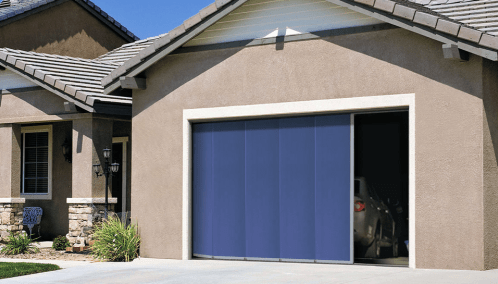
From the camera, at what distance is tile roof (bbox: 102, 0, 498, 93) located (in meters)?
10.1

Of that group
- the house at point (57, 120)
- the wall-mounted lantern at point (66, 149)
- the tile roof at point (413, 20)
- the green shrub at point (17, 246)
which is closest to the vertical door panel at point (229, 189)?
the tile roof at point (413, 20)

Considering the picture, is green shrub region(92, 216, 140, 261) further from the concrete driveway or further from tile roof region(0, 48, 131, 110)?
tile roof region(0, 48, 131, 110)

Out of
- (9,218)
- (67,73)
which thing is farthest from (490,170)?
(9,218)

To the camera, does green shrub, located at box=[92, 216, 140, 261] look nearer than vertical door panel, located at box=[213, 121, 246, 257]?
No

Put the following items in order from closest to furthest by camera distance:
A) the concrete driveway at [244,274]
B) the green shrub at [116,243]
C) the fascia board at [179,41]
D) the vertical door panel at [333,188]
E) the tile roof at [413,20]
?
Result: the concrete driveway at [244,274] → the tile roof at [413,20] → the vertical door panel at [333,188] → the fascia board at [179,41] → the green shrub at [116,243]

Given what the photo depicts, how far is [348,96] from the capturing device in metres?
11.6

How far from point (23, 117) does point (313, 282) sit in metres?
9.67

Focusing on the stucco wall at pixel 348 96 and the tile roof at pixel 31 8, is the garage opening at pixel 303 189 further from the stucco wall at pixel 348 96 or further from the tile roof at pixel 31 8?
the tile roof at pixel 31 8

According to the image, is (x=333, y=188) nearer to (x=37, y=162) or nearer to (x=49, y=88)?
(x=49, y=88)

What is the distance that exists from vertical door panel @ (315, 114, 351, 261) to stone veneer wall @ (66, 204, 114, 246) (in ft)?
18.1

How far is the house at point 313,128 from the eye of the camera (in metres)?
10.6

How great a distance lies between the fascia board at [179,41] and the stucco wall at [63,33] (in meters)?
7.39

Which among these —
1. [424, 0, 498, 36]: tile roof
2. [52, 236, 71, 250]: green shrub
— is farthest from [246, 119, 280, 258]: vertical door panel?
[52, 236, 71, 250]: green shrub

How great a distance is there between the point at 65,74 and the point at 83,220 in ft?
11.5
